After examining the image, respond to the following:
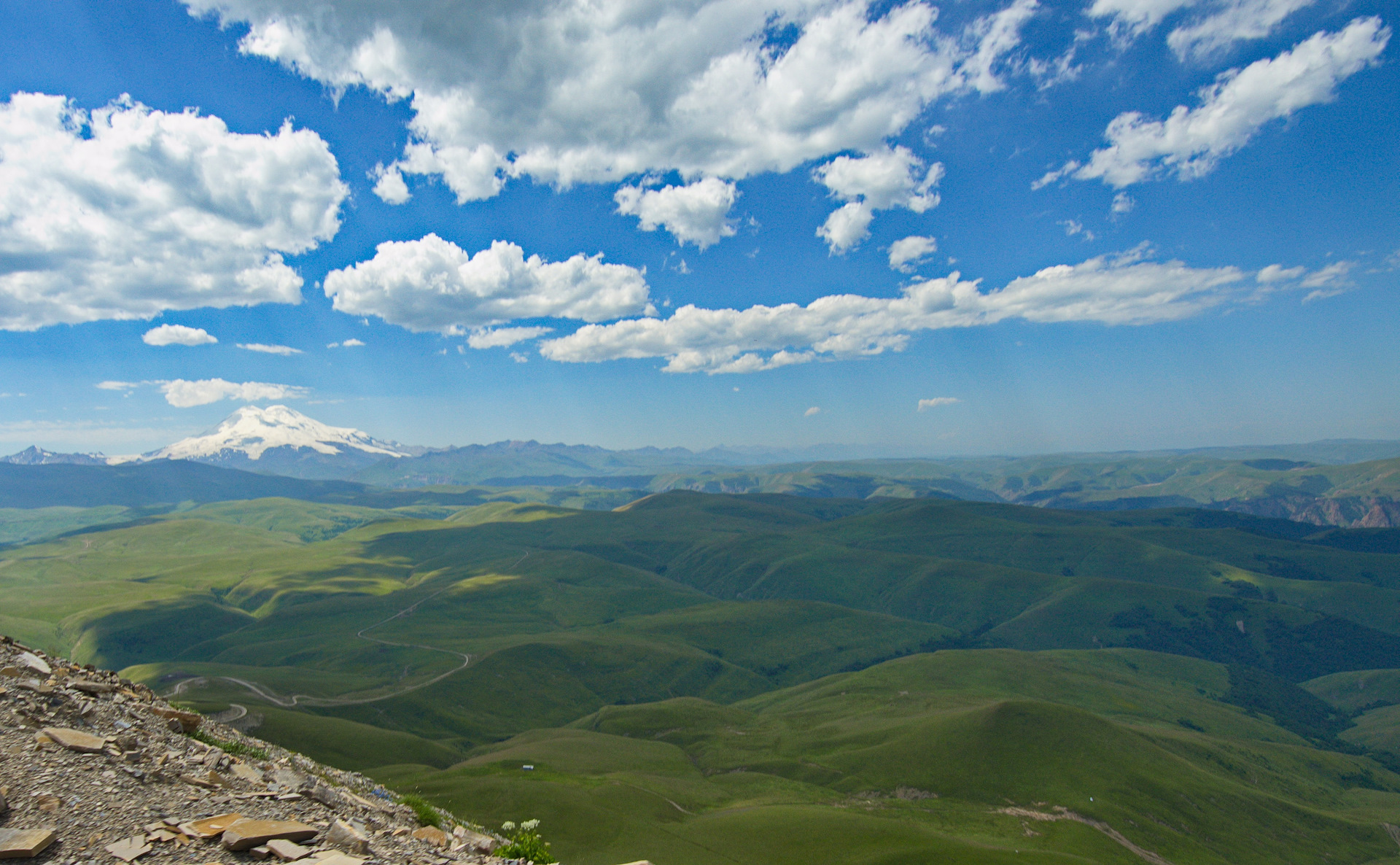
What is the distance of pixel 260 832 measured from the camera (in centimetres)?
1425

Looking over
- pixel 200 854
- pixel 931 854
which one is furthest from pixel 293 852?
pixel 931 854

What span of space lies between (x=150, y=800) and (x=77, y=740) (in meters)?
3.64

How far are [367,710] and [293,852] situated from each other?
172361 mm

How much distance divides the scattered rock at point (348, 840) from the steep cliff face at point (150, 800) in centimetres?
2

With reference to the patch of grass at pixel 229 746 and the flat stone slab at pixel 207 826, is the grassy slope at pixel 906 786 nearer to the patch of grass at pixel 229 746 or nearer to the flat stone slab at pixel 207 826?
the patch of grass at pixel 229 746

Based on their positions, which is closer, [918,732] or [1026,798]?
[1026,798]

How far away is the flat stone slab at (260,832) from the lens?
45.6ft

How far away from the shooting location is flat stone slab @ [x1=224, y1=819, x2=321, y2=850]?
1389 centimetres

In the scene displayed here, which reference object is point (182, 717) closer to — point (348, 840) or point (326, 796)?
point (326, 796)

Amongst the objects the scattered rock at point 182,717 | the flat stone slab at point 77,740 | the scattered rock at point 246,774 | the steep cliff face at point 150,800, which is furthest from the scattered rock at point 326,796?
the scattered rock at point 182,717

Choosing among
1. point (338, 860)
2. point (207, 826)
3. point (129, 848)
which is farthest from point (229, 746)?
point (338, 860)

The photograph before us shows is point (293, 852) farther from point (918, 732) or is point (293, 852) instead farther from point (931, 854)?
point (918, 732)

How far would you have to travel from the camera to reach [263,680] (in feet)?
561

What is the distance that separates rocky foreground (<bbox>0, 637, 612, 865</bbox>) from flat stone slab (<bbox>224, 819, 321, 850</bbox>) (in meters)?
0.03
